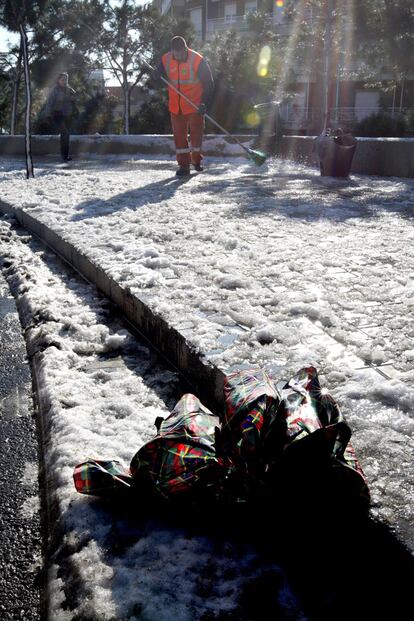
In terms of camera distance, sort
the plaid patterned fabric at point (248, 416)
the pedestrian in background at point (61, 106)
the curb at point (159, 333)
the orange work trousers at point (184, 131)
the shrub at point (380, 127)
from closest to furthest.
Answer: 1. the plaid patterned fabric at point (248, 416)
2. the curb at point (159, 333)
3. the orange work trousers at point (184, 131)
4. the pedestrian in background at point (61, 106)
5. the shrub at point (380, 127)

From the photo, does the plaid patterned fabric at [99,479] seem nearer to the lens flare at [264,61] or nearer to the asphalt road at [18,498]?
the asphalt road at [18,498]

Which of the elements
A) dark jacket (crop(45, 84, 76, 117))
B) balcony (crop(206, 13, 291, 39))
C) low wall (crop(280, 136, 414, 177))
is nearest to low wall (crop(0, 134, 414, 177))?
low wall (crop(280, 136, 414, 177))

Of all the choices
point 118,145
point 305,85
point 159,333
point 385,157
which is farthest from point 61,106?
point 305,85

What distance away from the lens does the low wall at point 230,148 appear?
969 cm

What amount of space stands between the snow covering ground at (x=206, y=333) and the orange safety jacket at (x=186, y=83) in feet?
9.89

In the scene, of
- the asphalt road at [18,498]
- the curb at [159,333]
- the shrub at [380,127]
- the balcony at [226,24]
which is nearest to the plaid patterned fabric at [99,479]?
the asphalt road at [18,498]

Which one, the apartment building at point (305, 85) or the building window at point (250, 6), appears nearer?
the apartment building at point (305, 85)

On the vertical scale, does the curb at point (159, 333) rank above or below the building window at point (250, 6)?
below

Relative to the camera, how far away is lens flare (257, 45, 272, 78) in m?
28.6

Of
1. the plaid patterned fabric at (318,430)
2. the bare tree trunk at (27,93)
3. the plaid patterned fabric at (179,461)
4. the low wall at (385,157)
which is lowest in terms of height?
the plaid patterned fabric at (179,461)

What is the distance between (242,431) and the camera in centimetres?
179

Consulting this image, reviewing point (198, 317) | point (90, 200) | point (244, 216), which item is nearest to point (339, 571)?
point (198, 317)

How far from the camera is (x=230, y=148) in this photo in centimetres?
1480

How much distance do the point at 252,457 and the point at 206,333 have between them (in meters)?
1.17
